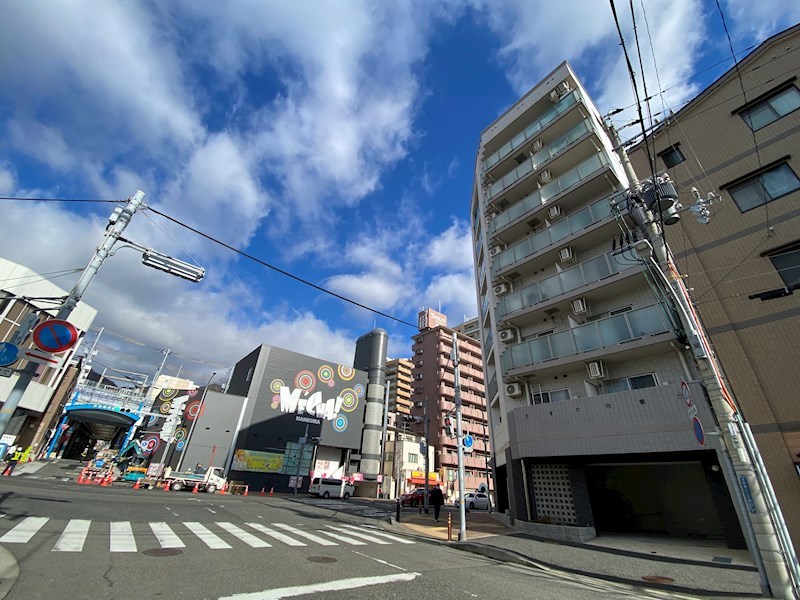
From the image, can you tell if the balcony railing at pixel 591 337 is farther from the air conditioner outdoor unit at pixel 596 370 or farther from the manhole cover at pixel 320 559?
the manhole cover at pixel 320 559

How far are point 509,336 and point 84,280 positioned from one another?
634 inches

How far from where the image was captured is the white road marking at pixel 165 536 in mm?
7374

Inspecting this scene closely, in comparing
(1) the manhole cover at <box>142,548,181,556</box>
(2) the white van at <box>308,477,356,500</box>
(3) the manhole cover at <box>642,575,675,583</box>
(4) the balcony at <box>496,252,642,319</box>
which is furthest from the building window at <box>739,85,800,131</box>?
(2) the white van at <box>308,477,356,500</box>

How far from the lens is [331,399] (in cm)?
4441

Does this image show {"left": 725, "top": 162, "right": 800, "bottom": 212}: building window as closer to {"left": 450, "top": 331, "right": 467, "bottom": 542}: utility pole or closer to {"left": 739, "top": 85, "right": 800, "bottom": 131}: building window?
{"left": 739, "top": 85, "right": 800, "bottom": 131}: building window

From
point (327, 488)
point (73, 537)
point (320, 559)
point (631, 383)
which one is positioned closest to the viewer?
point (320, 559)

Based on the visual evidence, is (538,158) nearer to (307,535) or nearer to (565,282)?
(565,282)

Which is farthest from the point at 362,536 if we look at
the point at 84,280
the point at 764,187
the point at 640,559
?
the point at 764,187

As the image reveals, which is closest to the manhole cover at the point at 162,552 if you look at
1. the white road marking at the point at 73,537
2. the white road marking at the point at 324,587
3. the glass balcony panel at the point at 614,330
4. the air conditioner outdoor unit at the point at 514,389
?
the white road marking at the point at 73,537

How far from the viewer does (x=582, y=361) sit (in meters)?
13.7

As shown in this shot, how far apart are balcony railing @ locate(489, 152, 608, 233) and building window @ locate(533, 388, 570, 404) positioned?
9.44 meters

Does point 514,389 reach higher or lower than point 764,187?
lower

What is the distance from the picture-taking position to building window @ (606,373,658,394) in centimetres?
1256

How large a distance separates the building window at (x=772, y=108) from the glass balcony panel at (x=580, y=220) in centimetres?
660
